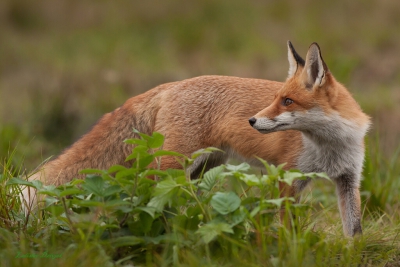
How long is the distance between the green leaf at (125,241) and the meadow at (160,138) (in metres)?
0.01

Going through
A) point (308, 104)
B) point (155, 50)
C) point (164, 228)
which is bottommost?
point (155, 50)

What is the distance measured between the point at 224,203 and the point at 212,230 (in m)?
0.22

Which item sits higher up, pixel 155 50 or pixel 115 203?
pixel 115 203

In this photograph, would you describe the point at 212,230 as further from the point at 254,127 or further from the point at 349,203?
the point at 349,203

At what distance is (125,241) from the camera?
13.3 feet

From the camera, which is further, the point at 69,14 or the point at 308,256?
the point at 69,14

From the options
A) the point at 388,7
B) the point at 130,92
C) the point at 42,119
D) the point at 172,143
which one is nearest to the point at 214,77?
the point at 172,143

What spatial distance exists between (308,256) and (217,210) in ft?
2.19

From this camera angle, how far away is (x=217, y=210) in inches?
158

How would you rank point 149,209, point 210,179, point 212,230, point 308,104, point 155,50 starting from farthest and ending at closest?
point 155,50 → point 308,104 → point 210,179 → point 149,209 → point 212,230

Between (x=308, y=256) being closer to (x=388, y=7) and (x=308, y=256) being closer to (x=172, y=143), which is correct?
(x=172, y=143)

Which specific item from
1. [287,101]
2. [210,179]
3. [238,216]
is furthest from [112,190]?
[287,101]

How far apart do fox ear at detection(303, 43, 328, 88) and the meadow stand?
40.8 inches

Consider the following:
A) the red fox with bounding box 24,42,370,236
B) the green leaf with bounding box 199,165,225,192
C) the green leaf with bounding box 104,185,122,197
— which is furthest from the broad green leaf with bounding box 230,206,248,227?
the red fox with bounding box 24,42,370,236
